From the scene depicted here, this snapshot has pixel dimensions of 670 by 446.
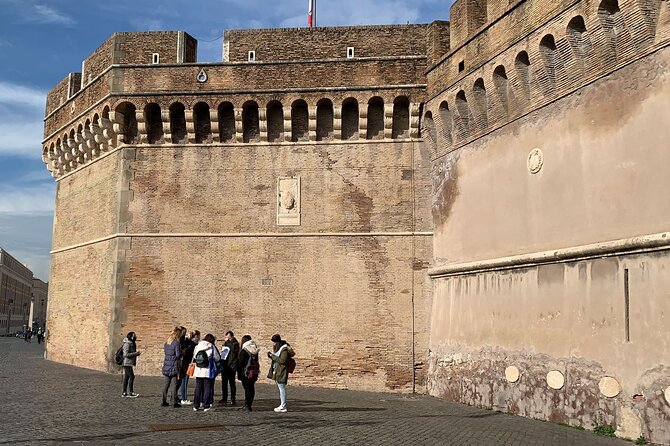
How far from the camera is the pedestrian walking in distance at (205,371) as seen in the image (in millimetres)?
9375

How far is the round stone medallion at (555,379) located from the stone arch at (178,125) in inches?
361

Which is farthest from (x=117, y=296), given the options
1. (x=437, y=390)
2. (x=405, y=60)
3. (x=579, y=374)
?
(x=579, y=374)

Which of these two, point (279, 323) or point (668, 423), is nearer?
point (668, 423)

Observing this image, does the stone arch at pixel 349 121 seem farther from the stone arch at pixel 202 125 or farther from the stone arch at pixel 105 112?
the stone arch at pixel 105 112

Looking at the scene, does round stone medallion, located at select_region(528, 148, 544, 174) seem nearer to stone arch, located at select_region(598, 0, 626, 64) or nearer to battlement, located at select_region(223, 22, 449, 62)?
stone arch, located at select_region(598, 0, 626, 64)

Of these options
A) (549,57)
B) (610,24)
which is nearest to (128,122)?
(549,57)

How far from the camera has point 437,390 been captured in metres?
12.4

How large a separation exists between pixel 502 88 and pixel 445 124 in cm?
187

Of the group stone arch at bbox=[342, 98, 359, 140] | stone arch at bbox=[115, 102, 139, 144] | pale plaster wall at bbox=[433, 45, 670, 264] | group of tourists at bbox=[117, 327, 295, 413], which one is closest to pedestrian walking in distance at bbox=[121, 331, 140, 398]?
group of tourists at bbox=[117, 327, 295, 413]

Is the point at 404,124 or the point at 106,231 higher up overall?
the point at 404,124

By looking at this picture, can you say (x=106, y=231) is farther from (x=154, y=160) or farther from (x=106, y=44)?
(x=106, y=44)

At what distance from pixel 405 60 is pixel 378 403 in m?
7.09

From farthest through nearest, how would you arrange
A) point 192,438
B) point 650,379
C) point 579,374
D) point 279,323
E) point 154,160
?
1. point 154,160
2. point 279,323
3. point 579,374
4. point 650,379
5. point 192,438

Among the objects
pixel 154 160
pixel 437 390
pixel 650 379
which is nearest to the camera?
pixel 650 379
